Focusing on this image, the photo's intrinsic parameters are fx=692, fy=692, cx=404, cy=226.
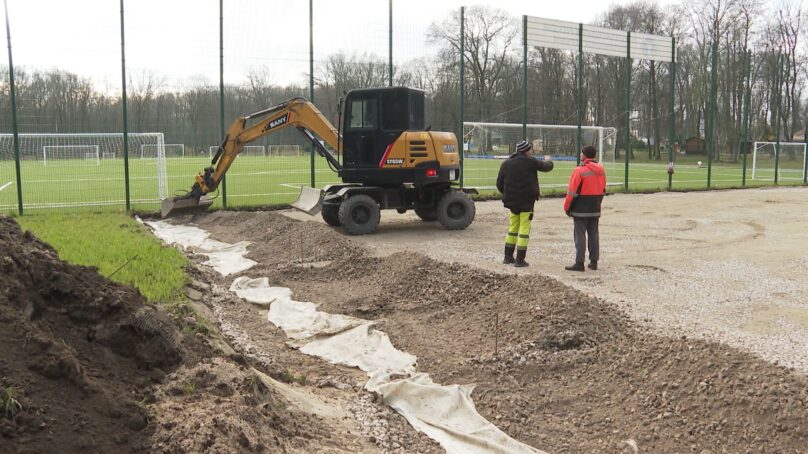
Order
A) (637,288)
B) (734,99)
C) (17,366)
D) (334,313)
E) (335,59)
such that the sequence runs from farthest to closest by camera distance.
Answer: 1. (734,99)
2. (335,59)
3. (637,288)
4. (334,313)
5. (17,366)

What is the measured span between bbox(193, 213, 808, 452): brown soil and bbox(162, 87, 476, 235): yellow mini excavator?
4.19 m

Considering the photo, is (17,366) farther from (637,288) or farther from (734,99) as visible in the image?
(734,99)

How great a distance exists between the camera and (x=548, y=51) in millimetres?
21047

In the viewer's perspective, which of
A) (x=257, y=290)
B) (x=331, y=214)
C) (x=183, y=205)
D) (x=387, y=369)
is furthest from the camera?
(x=183, y=205)

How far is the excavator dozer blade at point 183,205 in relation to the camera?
536 inches

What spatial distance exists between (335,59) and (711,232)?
934cm

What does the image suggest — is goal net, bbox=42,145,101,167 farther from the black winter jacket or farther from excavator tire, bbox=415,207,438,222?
the black winter jacket

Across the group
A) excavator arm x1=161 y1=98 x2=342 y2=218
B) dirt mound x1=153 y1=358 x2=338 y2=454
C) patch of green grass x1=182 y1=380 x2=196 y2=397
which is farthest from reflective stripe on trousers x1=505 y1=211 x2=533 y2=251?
patch of green grass x1=182 y1=380 x2=196 y2=397

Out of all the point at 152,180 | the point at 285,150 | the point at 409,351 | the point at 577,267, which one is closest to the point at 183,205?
the point at 285,150

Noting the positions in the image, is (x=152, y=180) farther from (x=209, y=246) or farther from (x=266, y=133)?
(x=209, y=246)

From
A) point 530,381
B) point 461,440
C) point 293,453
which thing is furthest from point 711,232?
point 293,453

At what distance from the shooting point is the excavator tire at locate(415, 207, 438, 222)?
13.3 metres

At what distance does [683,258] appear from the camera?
986 cm

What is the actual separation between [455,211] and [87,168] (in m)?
13.0
